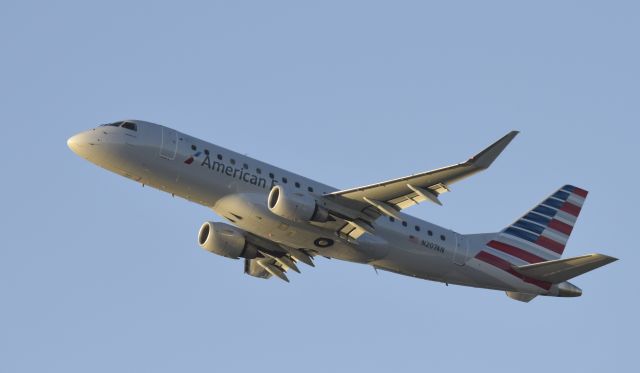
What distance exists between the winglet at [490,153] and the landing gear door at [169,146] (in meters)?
14.2

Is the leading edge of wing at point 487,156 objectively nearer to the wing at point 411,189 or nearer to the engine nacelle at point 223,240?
the wing at point 411,189

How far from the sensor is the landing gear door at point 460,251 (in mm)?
56719

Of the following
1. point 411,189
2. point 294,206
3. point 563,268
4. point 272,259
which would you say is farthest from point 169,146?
point 563,268

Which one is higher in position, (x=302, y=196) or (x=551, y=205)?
(x=551, y=205)

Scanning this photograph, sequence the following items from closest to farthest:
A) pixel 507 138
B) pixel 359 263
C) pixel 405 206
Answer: pixel 507 138 → pixel 405 206 → pixel 359 263

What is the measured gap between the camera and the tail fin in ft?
Result: 196

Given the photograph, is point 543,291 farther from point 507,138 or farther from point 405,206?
point 507,138

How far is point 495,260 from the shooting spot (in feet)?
191

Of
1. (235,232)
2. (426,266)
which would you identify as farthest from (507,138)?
(235,232)

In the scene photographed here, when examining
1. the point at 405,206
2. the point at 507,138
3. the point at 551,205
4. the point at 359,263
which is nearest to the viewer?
the point at 507,138

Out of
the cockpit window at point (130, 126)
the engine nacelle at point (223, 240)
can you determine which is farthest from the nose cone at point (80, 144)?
the engine nacelle at point (223, 240)

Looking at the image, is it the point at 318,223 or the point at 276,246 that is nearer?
the point at 318,223

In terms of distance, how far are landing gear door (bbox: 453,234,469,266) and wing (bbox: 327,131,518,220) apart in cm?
461

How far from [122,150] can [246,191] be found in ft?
19.4
